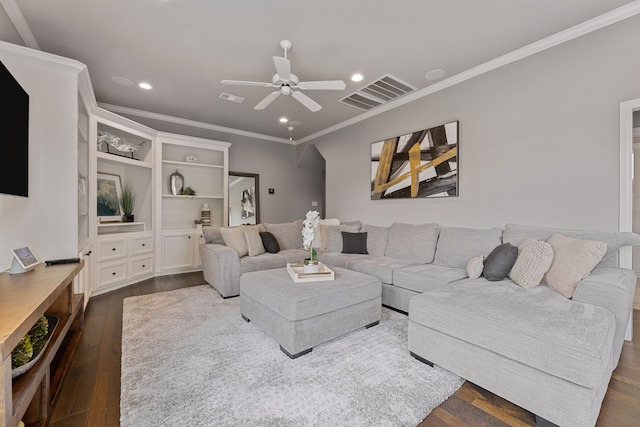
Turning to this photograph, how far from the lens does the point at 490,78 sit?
316 centimetres

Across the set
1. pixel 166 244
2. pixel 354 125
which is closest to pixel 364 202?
pixel 354 125

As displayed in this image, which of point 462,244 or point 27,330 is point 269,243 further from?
point 27,330

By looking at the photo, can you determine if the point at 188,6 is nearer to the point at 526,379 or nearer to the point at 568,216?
the point at 526,379

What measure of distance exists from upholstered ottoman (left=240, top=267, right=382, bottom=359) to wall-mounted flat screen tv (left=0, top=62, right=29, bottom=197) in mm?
1724

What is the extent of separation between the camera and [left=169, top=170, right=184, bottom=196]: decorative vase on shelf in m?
4.90

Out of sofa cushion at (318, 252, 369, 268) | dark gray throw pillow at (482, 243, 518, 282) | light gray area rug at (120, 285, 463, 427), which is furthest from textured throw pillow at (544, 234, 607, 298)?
sofa cushion at (318, 252, 369, 268)

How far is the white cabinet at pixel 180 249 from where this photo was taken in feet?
14.8

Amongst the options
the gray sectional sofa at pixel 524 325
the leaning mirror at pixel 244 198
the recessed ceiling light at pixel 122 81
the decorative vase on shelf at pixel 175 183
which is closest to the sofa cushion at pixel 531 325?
the gray sectional sofa at pixel 524 325

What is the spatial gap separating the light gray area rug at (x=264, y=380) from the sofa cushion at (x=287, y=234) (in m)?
1.91

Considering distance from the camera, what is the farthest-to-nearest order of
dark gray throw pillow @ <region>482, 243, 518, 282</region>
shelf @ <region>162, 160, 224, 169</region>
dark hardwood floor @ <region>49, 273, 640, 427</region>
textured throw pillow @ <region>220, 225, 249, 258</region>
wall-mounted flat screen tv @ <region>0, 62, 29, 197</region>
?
shelf @ <region>162, 160, 224, 169</region>
textured throw pillow @ <region>220, 225, 249, 258</region>
dark gray throw pillow @ <region>482, 243, 518, 282</region>
wall-mounted flat screen tv @ <region>0, 62, 29, 197</region>
dark hardwood floor @ <region>49, 273, 640, 427</region>

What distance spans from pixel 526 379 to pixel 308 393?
1.15 meters

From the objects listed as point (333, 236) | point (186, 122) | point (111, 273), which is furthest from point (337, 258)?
point (186, 122)

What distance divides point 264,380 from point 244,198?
4657 mm

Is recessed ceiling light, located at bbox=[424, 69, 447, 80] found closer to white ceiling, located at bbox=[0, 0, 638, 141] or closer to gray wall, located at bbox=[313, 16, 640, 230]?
white ceiling, located at bbox=[0, 0, 638, 141]
